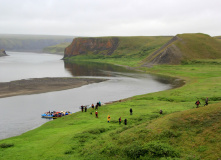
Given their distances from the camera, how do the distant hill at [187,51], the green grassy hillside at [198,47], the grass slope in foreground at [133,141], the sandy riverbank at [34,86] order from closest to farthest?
the grass slope in foreground at [133,141], the sandy riverbank at [34,86], the distant hill at [187,51], the green grassy hillside at [198,47]

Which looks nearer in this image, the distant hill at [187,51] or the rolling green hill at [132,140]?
the rolling green hill at [132,140]

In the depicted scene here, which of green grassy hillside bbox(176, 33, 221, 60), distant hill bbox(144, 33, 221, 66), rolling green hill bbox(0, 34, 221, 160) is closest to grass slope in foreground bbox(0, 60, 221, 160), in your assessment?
rolling green hill bbox(0, 34, 221, 160)

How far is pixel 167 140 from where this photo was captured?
84.3 feet

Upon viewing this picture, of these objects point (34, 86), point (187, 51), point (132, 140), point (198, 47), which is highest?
point (198, 47)

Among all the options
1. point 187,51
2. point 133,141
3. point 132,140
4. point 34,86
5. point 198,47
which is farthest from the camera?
point 198,47

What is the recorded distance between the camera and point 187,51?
16100 cm

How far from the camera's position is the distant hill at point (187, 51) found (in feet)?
505

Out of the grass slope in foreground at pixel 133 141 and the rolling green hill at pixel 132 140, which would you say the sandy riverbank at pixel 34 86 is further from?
the grass slope in foreground at pixel 133 141

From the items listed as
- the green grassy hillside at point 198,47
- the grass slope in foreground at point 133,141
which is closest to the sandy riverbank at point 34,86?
the grass slope in foreground at point 133,141

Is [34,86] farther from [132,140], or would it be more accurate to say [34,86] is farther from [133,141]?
[133,141]

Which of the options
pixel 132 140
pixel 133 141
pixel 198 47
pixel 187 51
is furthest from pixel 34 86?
pixel 198 47

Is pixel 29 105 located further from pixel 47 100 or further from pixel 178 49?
pixel 178 49

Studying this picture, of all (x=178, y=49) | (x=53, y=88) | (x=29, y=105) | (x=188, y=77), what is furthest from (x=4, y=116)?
(x=178, y=49)

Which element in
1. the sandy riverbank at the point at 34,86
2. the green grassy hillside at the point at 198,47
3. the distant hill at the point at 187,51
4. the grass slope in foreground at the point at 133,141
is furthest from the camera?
the green grassy hillside at the point at 198,47
